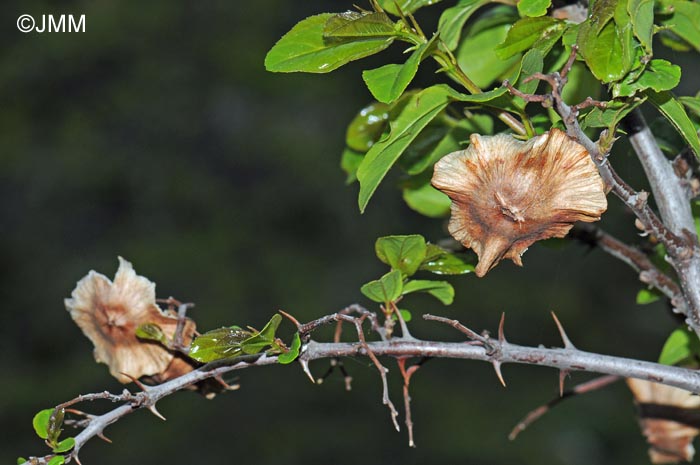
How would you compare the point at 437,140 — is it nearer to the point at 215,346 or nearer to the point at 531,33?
the point at 531,33

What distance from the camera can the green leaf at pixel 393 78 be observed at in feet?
1.70

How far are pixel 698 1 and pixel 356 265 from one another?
2.17 metres

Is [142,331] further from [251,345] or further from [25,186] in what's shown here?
[25,186]

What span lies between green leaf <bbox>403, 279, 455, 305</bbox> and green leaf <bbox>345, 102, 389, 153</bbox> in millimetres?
165

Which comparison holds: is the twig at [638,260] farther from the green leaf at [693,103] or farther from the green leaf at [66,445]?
the green leaf at [66,445]

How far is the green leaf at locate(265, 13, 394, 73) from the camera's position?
55cm

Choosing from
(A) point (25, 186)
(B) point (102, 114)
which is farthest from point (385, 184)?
(A) point (25, 186)

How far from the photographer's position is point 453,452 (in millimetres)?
2303

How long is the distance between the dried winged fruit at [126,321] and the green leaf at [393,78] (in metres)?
0.24
